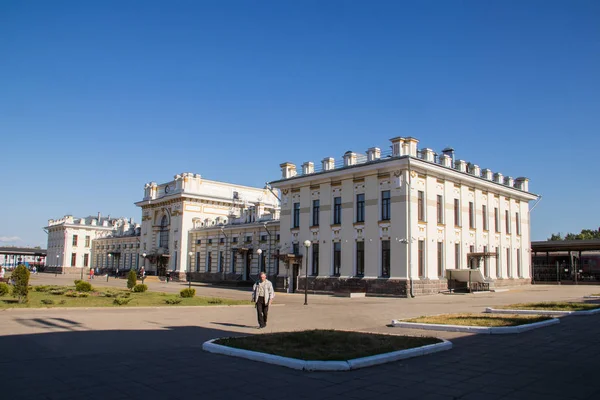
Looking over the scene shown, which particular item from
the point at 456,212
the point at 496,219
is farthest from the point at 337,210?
the point at 496,219

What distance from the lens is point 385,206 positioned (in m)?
34.7

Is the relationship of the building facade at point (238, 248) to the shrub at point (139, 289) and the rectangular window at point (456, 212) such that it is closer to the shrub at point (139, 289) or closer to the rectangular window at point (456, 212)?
the shrub at point (139, 289)

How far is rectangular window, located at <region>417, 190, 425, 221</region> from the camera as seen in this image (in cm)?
3409

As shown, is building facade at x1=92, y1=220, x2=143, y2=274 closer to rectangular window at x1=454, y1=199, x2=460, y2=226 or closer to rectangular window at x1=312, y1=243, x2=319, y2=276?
rectangular window at x1=312, y1=243, x2=319, y2=276

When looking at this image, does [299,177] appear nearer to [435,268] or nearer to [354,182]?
[354,182]

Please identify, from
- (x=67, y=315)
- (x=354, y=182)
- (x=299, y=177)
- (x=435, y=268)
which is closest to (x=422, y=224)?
(x=435, y=268)

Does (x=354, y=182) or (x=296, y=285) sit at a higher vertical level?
(x=354, y=182)

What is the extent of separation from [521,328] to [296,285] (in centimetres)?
2884

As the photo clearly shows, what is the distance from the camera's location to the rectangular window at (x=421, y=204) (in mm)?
34094

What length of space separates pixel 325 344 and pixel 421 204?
1005 inches

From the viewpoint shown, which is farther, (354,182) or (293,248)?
(293,248)

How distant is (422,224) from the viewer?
3403 cm

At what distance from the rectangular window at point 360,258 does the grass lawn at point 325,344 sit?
23771 mm

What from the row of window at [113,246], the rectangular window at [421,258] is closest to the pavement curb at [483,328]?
the rectangular window at [421,258]
